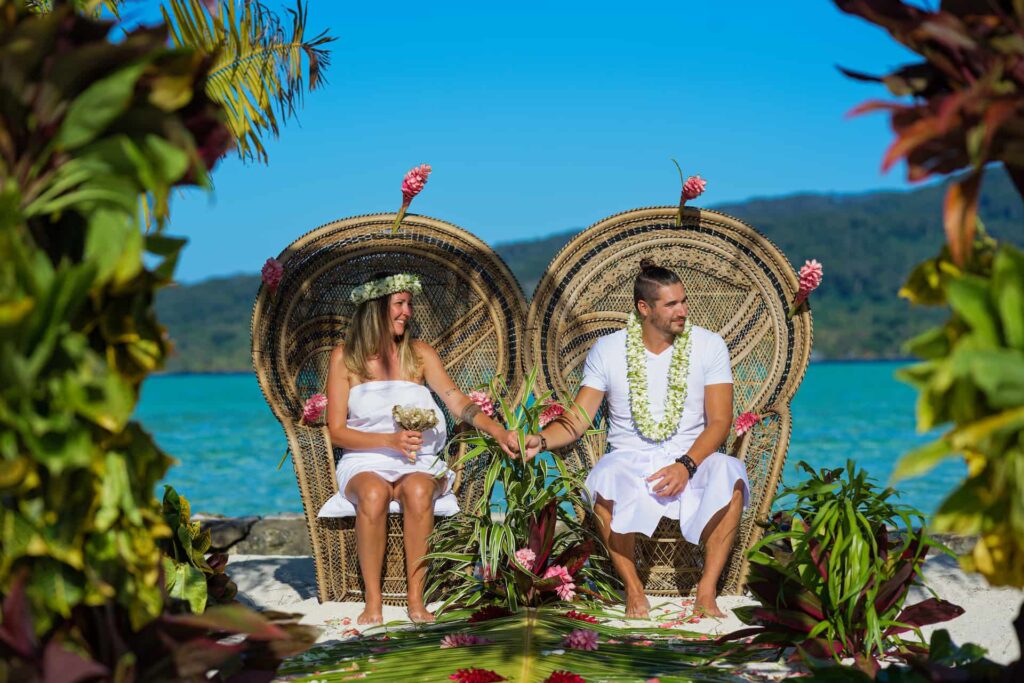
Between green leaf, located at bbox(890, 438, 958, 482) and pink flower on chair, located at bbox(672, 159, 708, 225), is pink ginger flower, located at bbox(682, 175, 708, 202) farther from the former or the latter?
green leaf, located at bbox(890, 438, 958, 482)

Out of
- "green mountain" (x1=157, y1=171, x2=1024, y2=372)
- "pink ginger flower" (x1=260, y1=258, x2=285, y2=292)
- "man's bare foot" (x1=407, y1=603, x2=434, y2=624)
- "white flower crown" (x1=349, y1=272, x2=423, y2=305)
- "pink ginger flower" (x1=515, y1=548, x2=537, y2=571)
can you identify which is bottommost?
"man's bare foot" (x1=407, y1=603, x2=434, y2=624)

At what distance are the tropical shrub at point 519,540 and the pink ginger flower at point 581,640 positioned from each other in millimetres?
838

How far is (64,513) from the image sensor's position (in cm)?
208

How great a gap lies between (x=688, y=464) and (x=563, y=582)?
787mm

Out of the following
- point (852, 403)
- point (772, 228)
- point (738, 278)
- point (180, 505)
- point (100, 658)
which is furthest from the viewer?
point (772, 228)

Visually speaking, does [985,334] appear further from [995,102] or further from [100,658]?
[100,658]

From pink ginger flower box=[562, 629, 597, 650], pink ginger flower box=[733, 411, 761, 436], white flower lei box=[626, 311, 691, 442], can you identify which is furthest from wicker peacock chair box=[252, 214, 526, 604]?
pink ginger flower box=[562, 629, 597, 650]

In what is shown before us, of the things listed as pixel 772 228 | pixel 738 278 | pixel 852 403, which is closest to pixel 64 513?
pixel 738 278

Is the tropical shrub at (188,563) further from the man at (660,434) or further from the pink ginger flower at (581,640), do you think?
the man at (660,434)

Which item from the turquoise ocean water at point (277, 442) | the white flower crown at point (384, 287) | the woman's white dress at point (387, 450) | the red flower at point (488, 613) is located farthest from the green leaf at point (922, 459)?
the turquoise ocean water at point (277, 442)

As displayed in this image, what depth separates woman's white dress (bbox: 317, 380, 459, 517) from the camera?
502 cm

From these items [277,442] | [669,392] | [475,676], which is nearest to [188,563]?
[475,676]

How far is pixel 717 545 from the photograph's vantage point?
4.85 meters

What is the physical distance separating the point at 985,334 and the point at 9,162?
1.88 m
